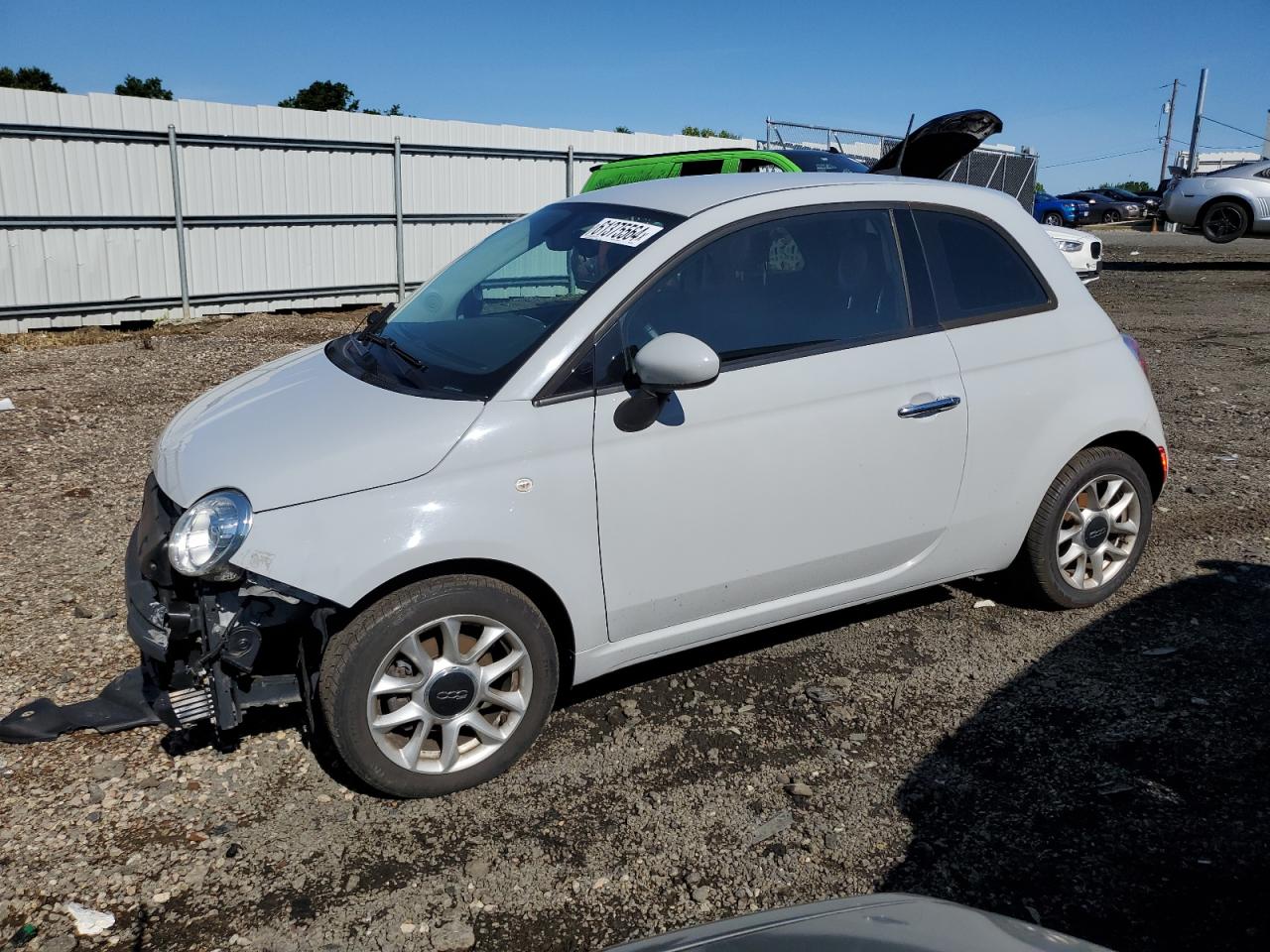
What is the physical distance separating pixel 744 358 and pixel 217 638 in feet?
6.24

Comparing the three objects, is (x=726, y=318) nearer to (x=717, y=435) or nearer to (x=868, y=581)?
(x=717, y=435)

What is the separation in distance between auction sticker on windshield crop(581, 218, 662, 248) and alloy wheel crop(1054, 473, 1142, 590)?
215 cm

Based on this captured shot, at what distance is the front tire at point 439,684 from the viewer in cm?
314

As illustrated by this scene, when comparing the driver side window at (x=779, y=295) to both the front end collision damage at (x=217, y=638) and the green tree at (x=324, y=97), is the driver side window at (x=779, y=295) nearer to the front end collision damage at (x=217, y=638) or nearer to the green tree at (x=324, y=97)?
the front end collision damage at (x=217, y=638)

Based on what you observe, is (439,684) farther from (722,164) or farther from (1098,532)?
(722,164)

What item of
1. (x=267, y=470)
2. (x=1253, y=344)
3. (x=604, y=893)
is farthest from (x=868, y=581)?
(x=1253, y=344)

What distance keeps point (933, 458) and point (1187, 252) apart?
23097 mm

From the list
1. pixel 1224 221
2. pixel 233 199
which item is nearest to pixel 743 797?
pixel 233 199

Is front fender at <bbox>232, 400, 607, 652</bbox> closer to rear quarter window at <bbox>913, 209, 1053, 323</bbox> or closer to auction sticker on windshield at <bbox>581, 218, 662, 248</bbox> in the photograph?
auction sticker on windshield at <bbox>581, 218, 662, 248</bbox>

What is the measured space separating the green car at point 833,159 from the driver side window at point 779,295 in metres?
2.20

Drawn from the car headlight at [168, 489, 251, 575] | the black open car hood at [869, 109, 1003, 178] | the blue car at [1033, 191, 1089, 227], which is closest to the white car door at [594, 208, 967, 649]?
the car headlight at [168, 489, 251, 575]

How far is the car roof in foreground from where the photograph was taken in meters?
3.86

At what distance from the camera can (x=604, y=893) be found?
9.73 ft

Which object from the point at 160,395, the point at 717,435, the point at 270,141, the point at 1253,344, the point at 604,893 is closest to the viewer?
the point at 604,893
